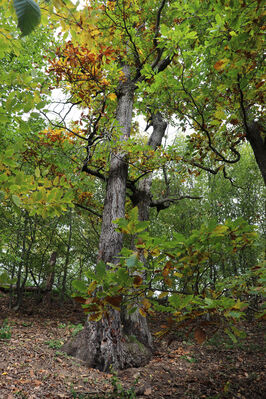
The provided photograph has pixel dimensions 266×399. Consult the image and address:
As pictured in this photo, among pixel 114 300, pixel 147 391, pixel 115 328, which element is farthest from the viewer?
pixel 115 328

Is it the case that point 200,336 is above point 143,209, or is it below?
below

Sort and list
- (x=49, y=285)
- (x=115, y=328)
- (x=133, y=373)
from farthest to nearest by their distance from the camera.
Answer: (x=49, y=285)
(x=115, y=328)
(x=133, y=373)

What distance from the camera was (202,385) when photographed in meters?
3.71

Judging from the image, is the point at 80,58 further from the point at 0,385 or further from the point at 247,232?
the point at 0,385

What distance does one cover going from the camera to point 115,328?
414 centimetres

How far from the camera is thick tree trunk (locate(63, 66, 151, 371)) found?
400 centimetres

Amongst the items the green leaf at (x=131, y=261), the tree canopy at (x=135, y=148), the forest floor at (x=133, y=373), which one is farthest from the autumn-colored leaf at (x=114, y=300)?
the forest floor at (x=133, y=373)

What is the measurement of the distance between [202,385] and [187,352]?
2405 millimetres

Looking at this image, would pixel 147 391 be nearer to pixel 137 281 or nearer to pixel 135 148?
pixel 137 281

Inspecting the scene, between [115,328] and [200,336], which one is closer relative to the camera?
[200,336]

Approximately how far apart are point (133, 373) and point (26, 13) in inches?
188

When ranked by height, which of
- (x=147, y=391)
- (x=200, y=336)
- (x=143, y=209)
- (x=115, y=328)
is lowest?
(x=147, y=391)

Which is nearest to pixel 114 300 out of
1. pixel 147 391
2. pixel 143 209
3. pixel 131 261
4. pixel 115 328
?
pixel 131 261

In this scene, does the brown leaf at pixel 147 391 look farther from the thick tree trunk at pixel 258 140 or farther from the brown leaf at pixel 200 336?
the thick tree trunk at pixel 258 140
